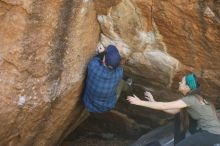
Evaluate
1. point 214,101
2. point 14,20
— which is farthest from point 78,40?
point 214,101

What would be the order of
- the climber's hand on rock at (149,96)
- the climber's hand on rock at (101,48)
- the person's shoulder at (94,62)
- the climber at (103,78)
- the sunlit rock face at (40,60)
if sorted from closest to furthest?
the sunlit rock face at (40,60)
the climber at (103,78)
the person's shoulder at (94,62)
the climber's hand on rock at (101,48)
the climber's hand on rock at (149,96)

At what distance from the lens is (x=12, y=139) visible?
693 centimetres

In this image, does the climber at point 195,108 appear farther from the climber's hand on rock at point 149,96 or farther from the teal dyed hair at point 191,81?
the climber's hand on rock at point 149,96

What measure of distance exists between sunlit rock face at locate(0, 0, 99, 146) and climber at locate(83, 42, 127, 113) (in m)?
0.13

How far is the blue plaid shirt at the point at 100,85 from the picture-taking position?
22.1 ft

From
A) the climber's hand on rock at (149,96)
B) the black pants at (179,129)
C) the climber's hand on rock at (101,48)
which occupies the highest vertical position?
the climber's hand on rock at (101,48)

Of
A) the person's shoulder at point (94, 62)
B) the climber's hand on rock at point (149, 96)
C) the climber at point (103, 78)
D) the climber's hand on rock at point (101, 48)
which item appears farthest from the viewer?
the climber's hand on rock at point (149, 96)

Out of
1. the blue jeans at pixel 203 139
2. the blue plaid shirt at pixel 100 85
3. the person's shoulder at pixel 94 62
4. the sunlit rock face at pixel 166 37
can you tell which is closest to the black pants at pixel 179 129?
the blue jeans at pixel 203 139

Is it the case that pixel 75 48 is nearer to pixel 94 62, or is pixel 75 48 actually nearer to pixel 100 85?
pixel 94 62

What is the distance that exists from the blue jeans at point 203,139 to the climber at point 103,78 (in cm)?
128

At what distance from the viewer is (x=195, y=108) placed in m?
6.50

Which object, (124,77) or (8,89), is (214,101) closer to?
(124,77)

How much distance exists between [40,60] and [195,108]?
2126mm

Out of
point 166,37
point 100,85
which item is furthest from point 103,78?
point 166,37
